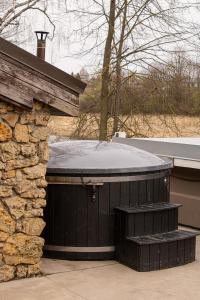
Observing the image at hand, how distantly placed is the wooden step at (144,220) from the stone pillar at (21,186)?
3.68 ft

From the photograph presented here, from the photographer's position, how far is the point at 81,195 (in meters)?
6.56

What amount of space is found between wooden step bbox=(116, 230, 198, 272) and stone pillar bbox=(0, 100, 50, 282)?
113cm

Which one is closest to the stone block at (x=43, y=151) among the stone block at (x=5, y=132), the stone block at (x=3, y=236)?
the stone block at (x=5, y=132)

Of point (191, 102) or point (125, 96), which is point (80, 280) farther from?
point (191, 102)

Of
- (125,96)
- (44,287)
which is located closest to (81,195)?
(44,287)

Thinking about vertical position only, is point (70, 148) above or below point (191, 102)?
below

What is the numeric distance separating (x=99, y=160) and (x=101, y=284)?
1.71 metres

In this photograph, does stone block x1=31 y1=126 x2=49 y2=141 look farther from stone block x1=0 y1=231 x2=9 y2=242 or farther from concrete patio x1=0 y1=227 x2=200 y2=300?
concrete patio x1=0 y1=227 x2=200 y2=300

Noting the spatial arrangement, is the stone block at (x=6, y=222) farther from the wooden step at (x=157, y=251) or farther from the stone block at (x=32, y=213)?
the wooden step at (x=157, y=251)

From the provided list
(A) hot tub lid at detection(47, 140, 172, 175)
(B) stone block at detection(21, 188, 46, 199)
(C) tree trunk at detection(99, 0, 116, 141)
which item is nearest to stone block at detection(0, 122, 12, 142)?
(B) stone block at detection(21, 188, 46, 199)

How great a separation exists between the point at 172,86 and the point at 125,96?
1.38m

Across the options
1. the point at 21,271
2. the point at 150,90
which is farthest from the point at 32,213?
the point at 150,90

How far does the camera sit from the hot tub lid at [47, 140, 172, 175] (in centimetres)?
661

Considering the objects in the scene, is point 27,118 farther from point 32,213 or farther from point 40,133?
point 32,213
